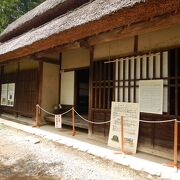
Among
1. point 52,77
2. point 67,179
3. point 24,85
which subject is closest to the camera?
point 67,179

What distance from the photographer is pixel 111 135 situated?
19.9 ft

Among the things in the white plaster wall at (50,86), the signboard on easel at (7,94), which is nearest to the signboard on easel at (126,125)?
the white plaster wall at (50,86)

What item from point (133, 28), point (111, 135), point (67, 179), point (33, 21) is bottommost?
point (67, 179)

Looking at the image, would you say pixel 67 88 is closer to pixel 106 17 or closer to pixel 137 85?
pixel 137 85

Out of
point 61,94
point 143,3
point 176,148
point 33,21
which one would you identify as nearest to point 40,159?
point 176,148

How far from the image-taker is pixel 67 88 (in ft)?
31.0

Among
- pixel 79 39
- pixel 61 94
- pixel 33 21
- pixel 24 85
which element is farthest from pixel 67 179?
pixel 33 21

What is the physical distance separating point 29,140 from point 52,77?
3378 mm

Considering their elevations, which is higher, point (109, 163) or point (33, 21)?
point (33, 21)

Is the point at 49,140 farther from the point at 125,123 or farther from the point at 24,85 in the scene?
the point at 24,85

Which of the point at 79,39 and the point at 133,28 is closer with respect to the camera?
the point at 133,28

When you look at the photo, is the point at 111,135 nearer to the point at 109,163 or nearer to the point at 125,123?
the point at 125,123

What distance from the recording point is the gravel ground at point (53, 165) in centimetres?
418

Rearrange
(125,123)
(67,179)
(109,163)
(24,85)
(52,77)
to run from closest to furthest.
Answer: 1. (67,179)
2. (109,163)
3. (125,123)
4. (52,77)
5. (24,85)
